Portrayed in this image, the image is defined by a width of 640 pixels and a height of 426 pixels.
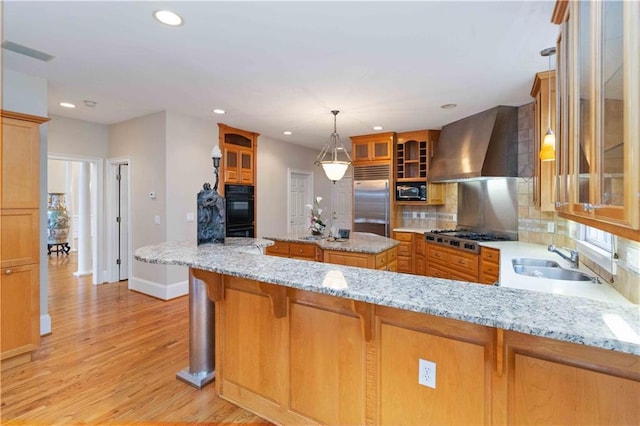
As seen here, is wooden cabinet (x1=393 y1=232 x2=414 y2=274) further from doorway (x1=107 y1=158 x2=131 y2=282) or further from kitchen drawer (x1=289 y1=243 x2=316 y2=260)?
doorway (x1=107 y1=158 x2=131 y2=282)

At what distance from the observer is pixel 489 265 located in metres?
3.71

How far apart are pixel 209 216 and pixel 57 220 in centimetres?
727

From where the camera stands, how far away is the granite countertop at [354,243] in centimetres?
363

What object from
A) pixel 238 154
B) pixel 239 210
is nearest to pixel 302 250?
pixel 239 210

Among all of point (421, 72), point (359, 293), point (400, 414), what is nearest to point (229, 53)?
point (421, 72)

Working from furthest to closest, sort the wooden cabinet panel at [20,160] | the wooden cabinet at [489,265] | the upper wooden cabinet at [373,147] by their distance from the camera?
the upper wooden cabinet at [373,147]
the wooden cabinet at [489,265]
the wooden cabinet panel at [20,160]

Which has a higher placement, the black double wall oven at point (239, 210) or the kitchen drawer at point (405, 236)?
the black double wall oven at point (239, 210)

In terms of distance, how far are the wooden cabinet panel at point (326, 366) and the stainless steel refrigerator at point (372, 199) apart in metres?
4.11

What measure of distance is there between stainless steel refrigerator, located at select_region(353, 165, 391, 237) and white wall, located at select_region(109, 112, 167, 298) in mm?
3279

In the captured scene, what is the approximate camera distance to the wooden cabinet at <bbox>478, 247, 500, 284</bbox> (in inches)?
141

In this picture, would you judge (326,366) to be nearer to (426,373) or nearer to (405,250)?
(426,373)

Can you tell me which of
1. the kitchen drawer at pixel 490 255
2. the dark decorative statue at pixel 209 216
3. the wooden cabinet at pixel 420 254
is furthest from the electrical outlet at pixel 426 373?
the wooden cabinet at pixel 420 254

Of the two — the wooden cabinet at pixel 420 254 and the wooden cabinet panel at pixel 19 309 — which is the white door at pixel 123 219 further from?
the wooden cabinet at pixel 420 254

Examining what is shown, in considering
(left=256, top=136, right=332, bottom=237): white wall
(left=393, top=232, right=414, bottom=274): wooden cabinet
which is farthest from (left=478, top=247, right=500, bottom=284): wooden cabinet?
(left=256, top=136, right=332, bottom=237): white wall
